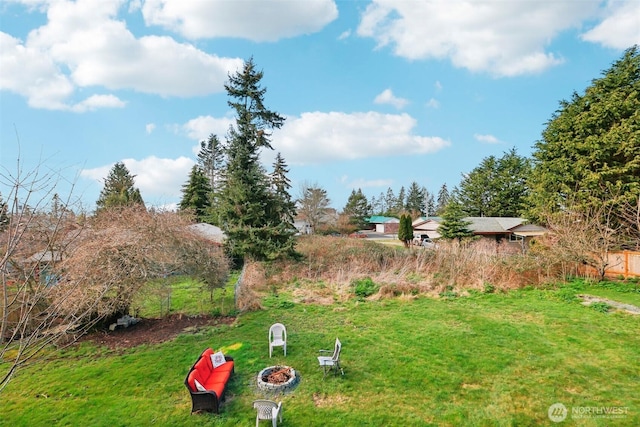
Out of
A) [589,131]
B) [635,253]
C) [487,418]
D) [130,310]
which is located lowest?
[487,418]

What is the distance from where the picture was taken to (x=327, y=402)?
6.14 m

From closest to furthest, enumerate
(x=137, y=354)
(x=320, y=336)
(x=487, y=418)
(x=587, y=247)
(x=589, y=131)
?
(x=487, y=418) < (x=137, y=354) < (x=320, y=336) < (x=587, y=247) < (x=589, y=131)

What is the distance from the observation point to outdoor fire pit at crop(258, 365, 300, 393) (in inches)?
256

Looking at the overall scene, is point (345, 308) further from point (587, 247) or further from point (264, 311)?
point (587, 247)

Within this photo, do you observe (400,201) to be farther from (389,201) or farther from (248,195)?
(248,195)

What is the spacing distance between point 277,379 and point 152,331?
5.27 metres

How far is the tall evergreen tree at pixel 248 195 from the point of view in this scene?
736 inches

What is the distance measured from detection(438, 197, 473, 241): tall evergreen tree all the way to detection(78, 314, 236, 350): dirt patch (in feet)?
69.5

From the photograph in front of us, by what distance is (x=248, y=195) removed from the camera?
19.1 metres

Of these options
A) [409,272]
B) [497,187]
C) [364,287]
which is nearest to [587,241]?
[409,272]

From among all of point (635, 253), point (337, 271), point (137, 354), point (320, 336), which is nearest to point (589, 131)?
point (635, 253)

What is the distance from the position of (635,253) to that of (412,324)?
41.3 feet

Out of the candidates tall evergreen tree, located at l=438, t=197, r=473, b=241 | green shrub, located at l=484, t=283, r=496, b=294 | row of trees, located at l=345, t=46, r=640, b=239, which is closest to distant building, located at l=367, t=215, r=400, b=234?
tall evergreen tree, located at l=438, t=197, r=473, b=241

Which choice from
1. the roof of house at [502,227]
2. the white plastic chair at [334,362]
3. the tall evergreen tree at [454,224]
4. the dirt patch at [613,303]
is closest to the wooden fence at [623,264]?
the dirt patch at [613,303]
